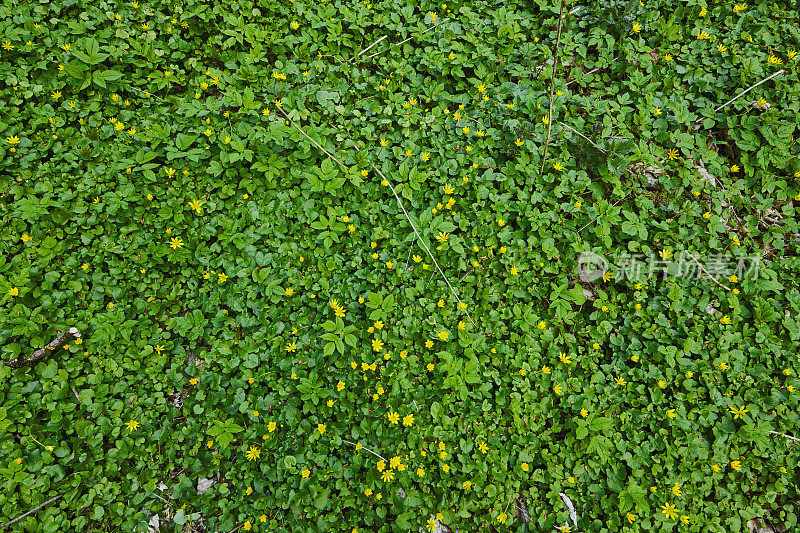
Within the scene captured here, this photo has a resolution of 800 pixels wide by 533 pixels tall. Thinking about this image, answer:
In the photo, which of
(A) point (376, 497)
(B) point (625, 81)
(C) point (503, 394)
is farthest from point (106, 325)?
(B) point (625, 81)

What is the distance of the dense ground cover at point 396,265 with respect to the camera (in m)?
2.42

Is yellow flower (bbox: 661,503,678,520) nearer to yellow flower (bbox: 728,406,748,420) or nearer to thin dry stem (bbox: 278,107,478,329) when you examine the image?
yellow flower (bbox: 728,406,748,420)

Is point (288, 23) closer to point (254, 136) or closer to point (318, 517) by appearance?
point (254, 136)

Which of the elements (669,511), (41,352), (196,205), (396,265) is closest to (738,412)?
(669,511)

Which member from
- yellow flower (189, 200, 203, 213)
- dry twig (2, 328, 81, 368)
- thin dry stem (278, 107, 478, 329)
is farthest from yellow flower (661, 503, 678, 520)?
dry twig (2, 328, 81, 368)

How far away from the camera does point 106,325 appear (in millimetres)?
2625

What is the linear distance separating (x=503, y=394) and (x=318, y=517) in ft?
4.05

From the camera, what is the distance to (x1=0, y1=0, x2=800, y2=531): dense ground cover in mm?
2418

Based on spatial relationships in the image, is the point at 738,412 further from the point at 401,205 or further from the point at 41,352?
the point at 41,352

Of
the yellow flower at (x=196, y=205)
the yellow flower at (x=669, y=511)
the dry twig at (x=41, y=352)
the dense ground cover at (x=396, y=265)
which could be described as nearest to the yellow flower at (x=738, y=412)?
the dense ground cover at (x=396, y=265)

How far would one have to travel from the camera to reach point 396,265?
9.16ft

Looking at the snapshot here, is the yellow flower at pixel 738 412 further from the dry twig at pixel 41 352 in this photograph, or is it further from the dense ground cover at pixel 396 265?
the dry twig at pixel 41 352

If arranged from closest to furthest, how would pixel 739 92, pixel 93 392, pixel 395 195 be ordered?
pixel 93 392, pixel 395 195, pixel 739 92

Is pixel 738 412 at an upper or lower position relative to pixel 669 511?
upper
